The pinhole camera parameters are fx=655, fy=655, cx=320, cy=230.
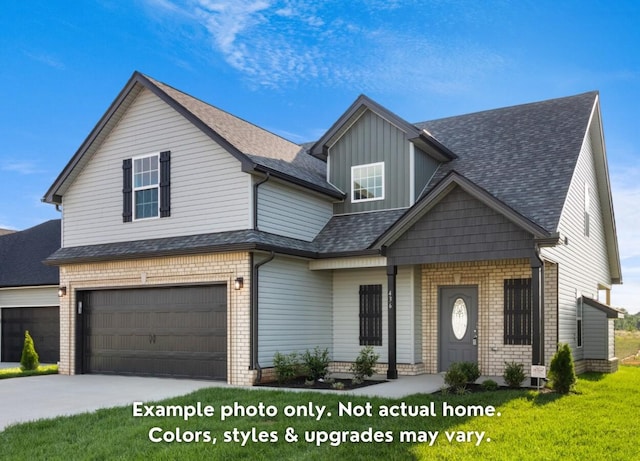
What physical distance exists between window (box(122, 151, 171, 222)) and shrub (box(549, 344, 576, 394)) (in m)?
9.85

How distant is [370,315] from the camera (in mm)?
17359

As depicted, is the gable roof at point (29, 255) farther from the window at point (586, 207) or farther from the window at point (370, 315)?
the window at point (586, 207)

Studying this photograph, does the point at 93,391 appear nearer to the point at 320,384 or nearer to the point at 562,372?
the point at 320,384

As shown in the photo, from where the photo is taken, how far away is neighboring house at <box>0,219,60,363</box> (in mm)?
23453

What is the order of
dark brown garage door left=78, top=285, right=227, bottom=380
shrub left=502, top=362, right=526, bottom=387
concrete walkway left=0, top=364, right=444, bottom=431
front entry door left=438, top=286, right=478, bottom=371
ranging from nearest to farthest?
concrete walkway left=0, top=364, right=444, bottom=431
shrub left=502, top=362, right=526, bottom=387
dark brown garage door left=78, top=285, right=227, bottom=380
front entry door left=438, top=286, right=478, bottom=371

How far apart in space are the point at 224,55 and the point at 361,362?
9.90 meters

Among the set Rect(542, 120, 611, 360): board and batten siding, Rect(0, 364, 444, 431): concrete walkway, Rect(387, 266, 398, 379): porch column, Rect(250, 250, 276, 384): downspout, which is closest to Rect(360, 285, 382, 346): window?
Rect(0, 364, 444, 431): concrete walkway

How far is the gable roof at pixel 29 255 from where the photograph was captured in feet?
77.8

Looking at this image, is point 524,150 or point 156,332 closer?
point 156,332

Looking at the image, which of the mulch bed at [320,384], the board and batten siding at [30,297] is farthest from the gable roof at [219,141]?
the board and batten siding at [30,297]

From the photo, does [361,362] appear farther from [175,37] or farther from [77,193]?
[175,37]

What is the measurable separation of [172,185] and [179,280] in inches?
97.0

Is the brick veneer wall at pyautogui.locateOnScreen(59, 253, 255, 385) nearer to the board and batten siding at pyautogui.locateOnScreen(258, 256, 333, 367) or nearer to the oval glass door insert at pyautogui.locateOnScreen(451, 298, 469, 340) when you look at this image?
→ the board and batten siding at pyautogui.locateOnScreen(258, 256, 333, 367)

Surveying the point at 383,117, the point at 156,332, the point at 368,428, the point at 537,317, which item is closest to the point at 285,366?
the point at 156,332
